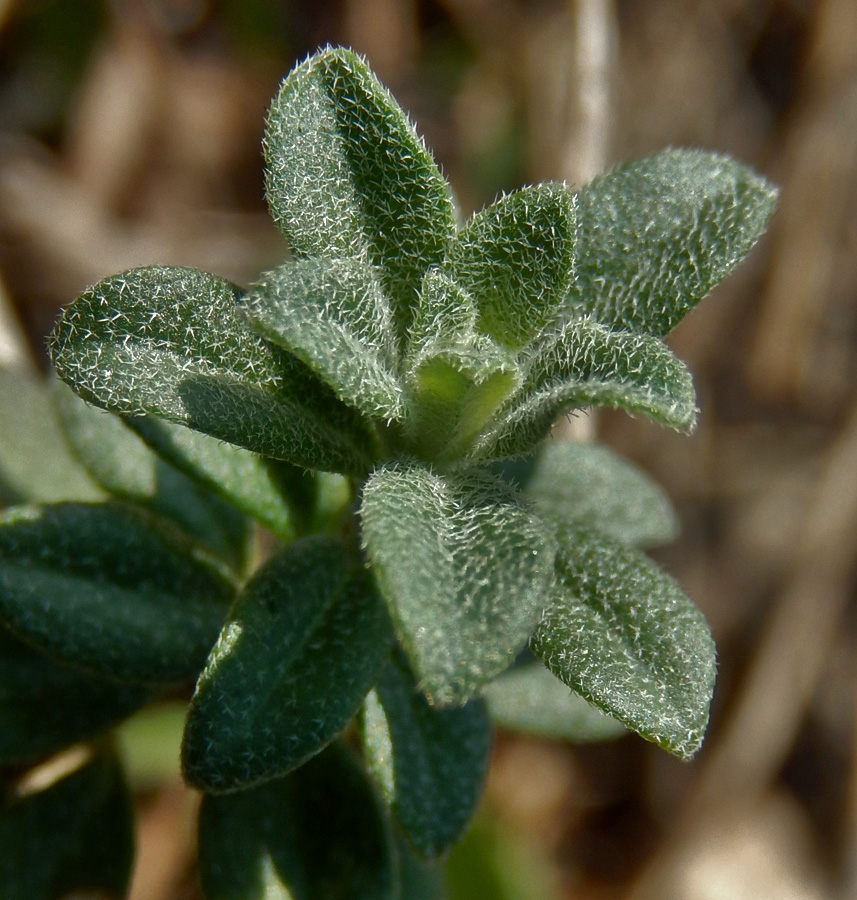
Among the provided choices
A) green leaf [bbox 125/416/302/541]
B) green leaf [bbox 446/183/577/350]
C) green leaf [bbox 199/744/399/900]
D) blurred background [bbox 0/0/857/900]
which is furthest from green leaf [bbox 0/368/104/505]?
blurred background [bbox 0/0/857/900]

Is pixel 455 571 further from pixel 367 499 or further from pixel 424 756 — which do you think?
pixel 424 756

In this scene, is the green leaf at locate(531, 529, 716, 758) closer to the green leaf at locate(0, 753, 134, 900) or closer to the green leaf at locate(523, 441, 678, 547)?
the green leaf at locate(523, 441, 678, 547)

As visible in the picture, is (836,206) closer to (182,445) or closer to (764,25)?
(764,25)

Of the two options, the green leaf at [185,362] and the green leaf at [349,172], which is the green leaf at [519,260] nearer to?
the green leaf at [349,172]

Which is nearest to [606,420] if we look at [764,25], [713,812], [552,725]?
[713,812]

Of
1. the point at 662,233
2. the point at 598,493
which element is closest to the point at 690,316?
the point at 598,493

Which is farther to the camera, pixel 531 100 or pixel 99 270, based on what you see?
pixel 531 100

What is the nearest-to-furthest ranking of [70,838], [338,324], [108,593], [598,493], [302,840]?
1. [338,324]
2. [108,593]
3. [302,840]
4. [70,838]
5. [598,493]
